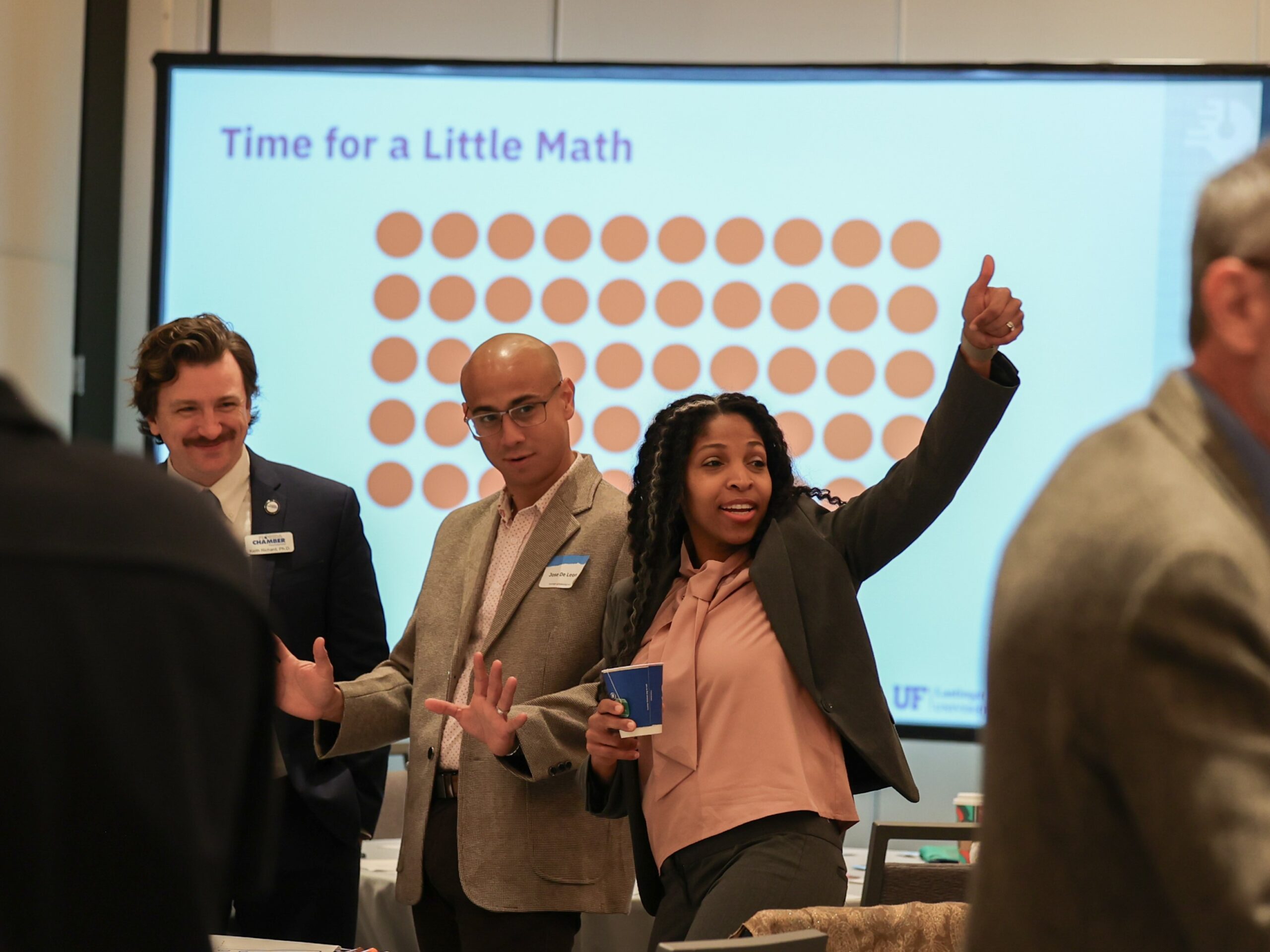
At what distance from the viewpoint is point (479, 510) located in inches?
137

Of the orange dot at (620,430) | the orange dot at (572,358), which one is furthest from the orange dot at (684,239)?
the orange dot at (620,430)

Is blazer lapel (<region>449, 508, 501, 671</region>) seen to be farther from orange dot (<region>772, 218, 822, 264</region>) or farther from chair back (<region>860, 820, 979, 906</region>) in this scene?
orange dot (<region>772, 218, 822, 264</region>)

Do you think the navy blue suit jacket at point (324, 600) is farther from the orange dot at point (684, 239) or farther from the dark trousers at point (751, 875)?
the orange dot at point (684, 239)

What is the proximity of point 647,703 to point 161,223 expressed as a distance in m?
3.38

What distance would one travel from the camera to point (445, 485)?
512 centimetres

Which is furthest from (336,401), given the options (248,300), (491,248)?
(491,248)

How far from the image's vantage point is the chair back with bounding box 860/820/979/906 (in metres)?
3.23

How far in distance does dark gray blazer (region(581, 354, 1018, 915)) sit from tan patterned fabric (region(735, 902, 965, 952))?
37cm

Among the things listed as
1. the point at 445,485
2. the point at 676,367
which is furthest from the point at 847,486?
the point at 445,485

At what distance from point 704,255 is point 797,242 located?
0.34 meters

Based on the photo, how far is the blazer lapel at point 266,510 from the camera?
3.50 meters

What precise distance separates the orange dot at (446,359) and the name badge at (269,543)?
5.56 ft

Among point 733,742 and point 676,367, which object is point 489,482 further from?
point 733,742

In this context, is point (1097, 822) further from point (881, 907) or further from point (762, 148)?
point (762, 148)
